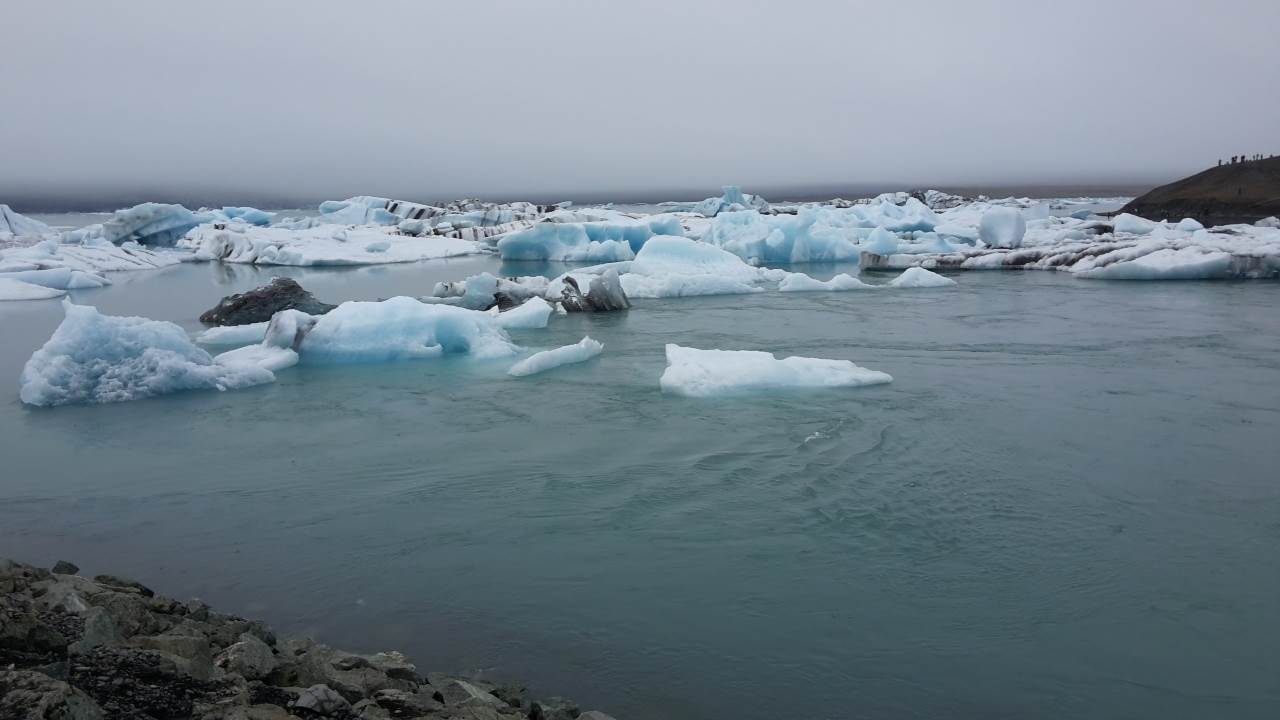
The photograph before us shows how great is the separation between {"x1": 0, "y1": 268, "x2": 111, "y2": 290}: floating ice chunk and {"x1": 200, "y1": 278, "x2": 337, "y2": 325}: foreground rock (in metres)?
7.13

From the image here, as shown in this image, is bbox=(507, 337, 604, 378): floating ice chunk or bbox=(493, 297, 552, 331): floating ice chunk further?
bbox=(493, 297, 552, 331): floating ice chunk

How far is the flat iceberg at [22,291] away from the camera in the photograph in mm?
14148

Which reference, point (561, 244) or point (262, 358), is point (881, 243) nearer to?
point (561, 244)

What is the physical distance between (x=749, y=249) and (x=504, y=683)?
17.0 m

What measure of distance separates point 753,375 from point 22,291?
1341cm

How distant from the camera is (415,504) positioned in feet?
15.1

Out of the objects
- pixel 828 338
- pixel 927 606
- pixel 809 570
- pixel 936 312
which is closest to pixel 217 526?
pixel 809 570

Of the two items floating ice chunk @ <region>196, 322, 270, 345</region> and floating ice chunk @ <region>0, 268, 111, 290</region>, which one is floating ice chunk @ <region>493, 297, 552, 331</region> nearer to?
floating ice chunk @ <region>196, 322, 270, 345</region>

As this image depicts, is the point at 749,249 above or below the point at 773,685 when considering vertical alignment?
above

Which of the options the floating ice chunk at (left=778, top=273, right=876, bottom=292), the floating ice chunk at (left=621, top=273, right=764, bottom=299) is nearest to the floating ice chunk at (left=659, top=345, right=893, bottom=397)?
the floating ice chunk at (left=621, top=273, right=764, bottom=299)

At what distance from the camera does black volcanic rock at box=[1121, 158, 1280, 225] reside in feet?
108

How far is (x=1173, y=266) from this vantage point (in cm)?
1454

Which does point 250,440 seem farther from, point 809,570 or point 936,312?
point 936,312

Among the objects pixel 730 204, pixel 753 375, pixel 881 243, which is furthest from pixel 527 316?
pixel 730 204
